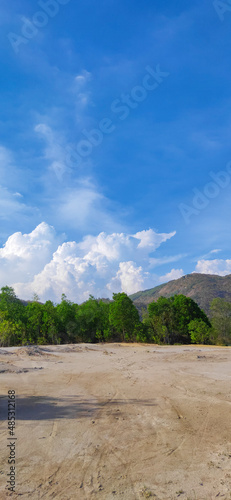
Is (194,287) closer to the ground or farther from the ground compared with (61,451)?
farther from the ground

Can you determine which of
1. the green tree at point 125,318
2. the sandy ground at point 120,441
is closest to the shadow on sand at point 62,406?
the sandy ground at point 120,441

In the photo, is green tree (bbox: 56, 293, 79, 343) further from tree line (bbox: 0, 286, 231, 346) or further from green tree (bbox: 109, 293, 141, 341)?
green tree (bbox: 109, 293, 141, 341)

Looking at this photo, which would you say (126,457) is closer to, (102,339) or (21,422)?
(21,422)

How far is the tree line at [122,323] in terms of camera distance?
42469 millimetres

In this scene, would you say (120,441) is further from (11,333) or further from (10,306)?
(10,306)

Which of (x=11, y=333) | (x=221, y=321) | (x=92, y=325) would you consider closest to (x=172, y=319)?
(x=221, y=321)

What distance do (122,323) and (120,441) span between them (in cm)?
4103

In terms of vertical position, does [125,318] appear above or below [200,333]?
above

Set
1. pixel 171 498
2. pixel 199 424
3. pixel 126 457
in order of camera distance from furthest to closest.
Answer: pixel 199 424 → pixel 126 457 → pixel 171 498

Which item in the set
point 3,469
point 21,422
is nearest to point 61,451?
point 3,469

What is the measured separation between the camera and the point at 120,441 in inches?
231

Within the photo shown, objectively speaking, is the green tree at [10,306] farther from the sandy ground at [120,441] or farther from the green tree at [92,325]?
the sandy ground at [120,441]

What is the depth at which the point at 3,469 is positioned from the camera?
189 inches

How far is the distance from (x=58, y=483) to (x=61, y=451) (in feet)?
3.46
